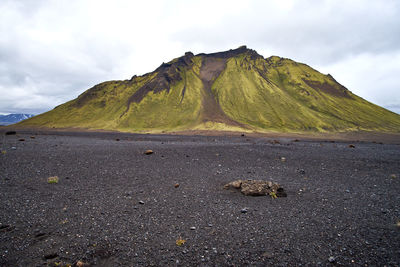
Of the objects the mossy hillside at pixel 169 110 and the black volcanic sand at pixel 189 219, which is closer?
the black volcanic sand at pixel 189 219

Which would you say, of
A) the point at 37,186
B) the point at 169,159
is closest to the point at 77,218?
the point at 37,186

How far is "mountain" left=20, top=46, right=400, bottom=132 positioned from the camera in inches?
2645

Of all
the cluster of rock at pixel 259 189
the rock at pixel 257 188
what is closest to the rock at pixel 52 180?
the cluster of rock at pixel 259 189

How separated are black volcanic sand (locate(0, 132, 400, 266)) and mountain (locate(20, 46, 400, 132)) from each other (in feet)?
164

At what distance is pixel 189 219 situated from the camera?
554 cm

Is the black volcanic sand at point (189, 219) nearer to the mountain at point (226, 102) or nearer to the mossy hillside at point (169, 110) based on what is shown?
the mountain at point (226, 102)

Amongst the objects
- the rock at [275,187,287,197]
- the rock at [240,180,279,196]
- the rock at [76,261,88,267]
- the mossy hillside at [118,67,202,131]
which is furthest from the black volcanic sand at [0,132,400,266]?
the mossy hillside at [118,67,202,131]

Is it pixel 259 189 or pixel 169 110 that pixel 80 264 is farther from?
pixel 169 110

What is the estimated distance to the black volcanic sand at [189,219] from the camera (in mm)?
4016

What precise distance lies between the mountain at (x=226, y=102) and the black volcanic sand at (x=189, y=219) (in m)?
50.1

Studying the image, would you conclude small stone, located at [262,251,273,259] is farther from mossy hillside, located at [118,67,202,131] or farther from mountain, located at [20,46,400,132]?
mossy hillside, located at [118,67,202,131]

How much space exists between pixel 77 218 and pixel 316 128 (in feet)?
230

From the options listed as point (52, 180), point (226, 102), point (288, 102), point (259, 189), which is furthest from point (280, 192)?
point (288, 102)

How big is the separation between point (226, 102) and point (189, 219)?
77.5 metres
